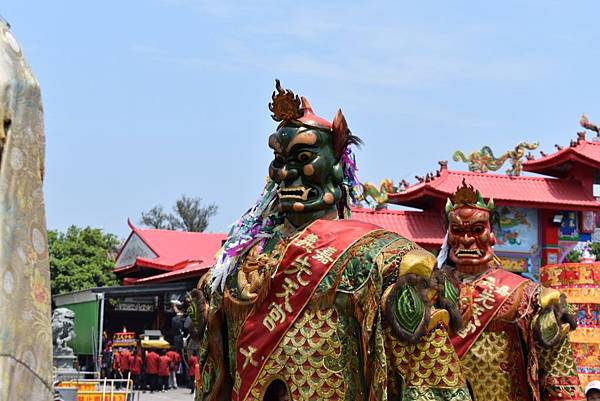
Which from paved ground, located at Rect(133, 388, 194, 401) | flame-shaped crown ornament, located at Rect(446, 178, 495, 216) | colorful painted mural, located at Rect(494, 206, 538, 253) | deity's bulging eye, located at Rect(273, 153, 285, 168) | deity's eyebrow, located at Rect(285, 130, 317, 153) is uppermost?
deity's eyebrow, located at Rect(285, 130, 317, 153)

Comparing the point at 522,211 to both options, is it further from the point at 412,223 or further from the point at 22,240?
the point at 22,240

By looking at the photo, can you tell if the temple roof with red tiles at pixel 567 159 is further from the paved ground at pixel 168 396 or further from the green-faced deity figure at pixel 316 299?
Result: the green-faced deity figure at pixel 316 299

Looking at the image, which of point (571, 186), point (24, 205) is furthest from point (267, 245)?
point (571, 186)

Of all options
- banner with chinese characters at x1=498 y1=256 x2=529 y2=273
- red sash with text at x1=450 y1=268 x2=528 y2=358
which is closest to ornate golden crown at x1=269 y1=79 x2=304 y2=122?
red sash with text at x1=450 y1=268 x2=528 y2=358

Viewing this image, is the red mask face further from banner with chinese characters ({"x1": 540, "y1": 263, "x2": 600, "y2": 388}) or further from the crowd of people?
the crowd of people

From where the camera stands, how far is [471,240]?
734 cm

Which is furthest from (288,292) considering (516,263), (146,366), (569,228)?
(569,228)

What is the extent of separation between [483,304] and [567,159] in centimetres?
2439

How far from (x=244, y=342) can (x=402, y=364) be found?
745 millimetres

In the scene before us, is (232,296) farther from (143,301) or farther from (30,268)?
(143,301)

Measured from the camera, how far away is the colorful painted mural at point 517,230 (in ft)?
95.2

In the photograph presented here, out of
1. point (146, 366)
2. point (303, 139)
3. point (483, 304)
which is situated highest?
point (303, 139)

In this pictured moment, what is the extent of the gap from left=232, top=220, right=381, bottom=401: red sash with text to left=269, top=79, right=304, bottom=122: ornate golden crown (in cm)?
56

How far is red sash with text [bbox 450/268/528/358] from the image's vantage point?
22.9 feet
